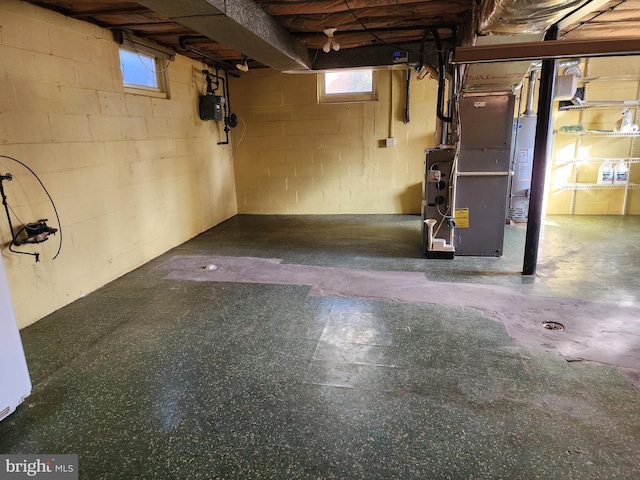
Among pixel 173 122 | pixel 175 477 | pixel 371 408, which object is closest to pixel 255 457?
pixel 175 477

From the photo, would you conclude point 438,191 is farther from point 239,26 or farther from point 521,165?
point 239,26

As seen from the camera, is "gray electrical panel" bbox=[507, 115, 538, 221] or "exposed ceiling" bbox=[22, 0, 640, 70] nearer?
"exposed ceiling" bbox=[22, 0, 640, 70]

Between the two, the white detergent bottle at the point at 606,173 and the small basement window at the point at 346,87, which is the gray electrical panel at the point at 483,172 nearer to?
the small basement window at the point at 346,87

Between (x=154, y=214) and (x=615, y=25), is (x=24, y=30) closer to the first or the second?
(x=154, y=214)

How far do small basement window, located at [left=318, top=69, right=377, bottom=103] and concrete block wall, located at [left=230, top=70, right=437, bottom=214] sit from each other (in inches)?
4.6

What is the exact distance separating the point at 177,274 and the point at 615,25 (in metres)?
5.17

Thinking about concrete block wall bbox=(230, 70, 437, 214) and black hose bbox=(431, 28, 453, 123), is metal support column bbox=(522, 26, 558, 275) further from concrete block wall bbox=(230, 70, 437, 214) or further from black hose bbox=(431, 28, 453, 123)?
concrete block wall bbox=(230, 70, 437, 214)

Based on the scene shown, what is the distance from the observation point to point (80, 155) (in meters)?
3.46

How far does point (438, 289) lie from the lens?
3455mm

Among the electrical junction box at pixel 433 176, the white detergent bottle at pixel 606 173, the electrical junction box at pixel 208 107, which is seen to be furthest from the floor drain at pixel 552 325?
the electrical junction box at pixel 208 107

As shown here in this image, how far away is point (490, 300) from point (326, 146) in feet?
13.4

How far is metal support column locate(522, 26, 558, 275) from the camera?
11.0ft

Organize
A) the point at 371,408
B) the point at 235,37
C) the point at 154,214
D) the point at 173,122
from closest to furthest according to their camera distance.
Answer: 1. the point at 371,408
2. the point at 235,37
3. the point at 154,214
4. the point at 173,122

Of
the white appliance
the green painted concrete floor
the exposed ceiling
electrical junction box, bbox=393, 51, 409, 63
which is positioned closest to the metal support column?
the green painted concrete floor
